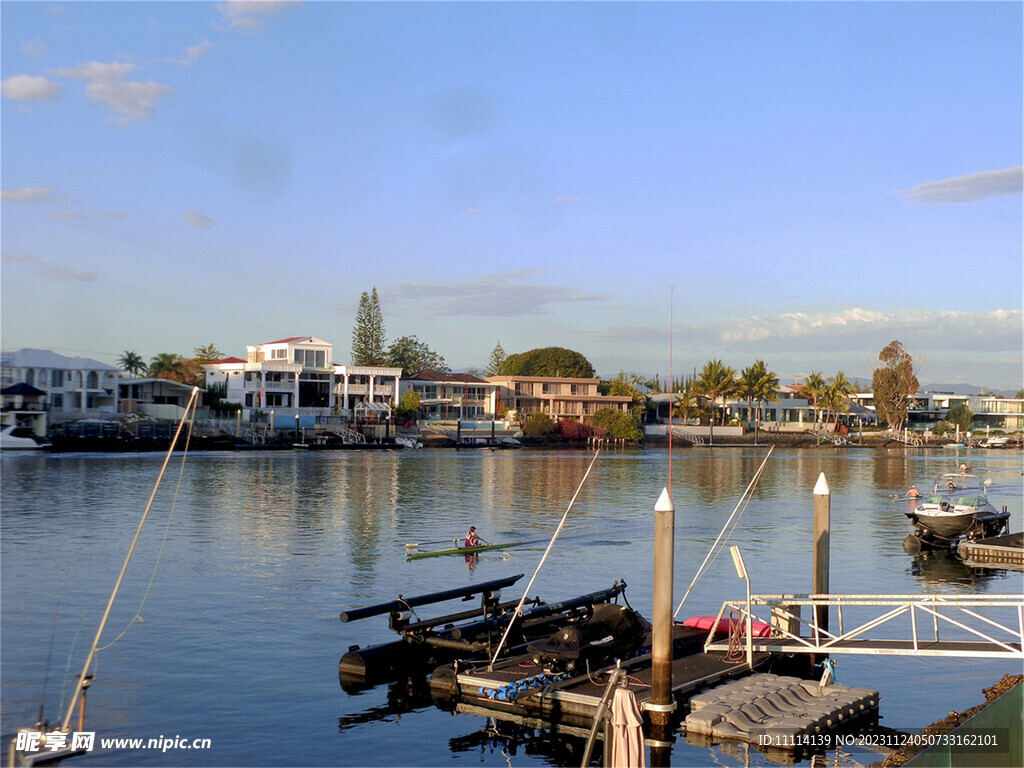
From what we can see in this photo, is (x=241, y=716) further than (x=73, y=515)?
No

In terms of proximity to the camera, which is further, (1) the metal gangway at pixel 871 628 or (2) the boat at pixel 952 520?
(2) the boat at pixel 952 520

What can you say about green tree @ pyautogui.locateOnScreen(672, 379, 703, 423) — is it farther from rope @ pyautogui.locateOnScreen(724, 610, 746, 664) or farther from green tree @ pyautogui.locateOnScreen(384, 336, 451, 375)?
rope @ pyautogui.locateOnScreen(724, 610, 746, 664)

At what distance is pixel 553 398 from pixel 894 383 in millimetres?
65942

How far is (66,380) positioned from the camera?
9625 centimetres

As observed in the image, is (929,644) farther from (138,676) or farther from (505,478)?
(505,478)

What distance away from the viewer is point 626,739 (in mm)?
12047

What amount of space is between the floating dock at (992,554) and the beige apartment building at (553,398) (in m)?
94.5

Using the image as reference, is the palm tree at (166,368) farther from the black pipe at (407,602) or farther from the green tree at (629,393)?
the black pipe at (407,602)

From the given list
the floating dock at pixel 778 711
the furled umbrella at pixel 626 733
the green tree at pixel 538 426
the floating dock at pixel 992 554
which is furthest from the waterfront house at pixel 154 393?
the furled umbrella at pixel 626 733

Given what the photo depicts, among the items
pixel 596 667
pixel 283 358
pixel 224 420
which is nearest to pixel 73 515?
pixel 596 667

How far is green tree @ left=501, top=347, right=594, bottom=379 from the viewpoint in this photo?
164 meters

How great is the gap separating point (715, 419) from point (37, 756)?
148257 millimetres

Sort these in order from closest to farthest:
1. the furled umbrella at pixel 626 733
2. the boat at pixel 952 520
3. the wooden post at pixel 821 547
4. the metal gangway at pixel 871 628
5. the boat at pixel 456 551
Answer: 1. the furled umbrella at pixel 626 733
2. the metal gangway at pixel 871 628
3. the wooden post at pixel 821 547
4. the boat at pixel 456 551
5. the boat at pixel 952 520

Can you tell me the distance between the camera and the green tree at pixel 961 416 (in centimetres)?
17050
